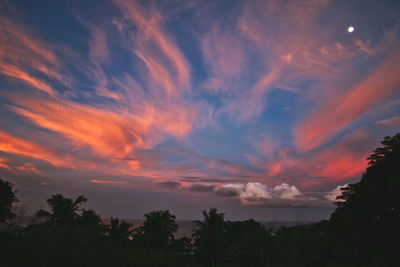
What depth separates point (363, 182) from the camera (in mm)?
22422

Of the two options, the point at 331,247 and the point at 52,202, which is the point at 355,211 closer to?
the point at 331,247

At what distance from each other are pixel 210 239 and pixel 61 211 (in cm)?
2198

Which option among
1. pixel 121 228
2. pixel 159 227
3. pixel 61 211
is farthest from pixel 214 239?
pixel 61 211

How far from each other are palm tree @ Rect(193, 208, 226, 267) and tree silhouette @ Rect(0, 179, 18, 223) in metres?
28.1

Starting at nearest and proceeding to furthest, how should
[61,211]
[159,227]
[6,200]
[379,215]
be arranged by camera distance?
[379,215], [61,211], [6,200], [159,227]

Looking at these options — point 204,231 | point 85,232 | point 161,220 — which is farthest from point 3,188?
point 85,232

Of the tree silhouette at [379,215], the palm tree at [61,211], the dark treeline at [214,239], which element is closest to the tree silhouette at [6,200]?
the dark treeline at [214,239]

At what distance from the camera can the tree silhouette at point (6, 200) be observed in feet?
128

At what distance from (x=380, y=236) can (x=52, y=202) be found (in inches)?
1361

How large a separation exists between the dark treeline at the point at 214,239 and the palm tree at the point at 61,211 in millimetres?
65

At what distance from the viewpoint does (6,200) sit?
40.6m

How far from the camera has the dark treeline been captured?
4176 mm

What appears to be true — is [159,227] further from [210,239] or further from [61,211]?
[61,211]

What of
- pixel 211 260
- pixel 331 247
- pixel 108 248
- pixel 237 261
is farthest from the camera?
pixel 211 260
